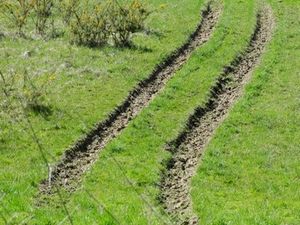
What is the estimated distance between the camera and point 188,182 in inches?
750

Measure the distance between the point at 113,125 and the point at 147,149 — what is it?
114 inches

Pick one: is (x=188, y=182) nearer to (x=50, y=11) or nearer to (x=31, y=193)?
(x=31, y=193)

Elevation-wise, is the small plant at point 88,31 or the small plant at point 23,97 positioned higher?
the small plant at point 23,97

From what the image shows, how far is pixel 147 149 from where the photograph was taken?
70.3 feet

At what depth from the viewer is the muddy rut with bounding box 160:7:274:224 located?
17391 millimetres

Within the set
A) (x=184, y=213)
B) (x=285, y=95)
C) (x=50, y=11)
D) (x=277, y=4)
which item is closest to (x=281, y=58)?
(x=285, y=95)

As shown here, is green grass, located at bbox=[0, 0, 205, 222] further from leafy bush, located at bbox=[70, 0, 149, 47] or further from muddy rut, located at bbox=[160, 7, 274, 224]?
muddy rut, located at bbox=[160, 7, 274, 224]

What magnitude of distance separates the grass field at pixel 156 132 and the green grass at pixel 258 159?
0.14 feet

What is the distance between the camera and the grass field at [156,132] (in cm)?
1630

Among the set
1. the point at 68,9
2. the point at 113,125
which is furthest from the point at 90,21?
the point at 113,125

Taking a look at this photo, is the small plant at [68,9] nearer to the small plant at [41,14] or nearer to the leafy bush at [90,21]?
the leafy bush at [90,21]

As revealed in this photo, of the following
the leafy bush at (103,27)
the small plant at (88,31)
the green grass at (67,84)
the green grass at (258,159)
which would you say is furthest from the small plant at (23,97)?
the leafy bush at (103,27)

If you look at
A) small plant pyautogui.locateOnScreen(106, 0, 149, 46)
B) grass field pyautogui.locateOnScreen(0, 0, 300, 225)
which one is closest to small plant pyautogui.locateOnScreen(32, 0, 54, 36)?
grass field pyautogui.locateOnScreen(0, 0, 300, 225)

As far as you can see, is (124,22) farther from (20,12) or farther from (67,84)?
(67,84)
